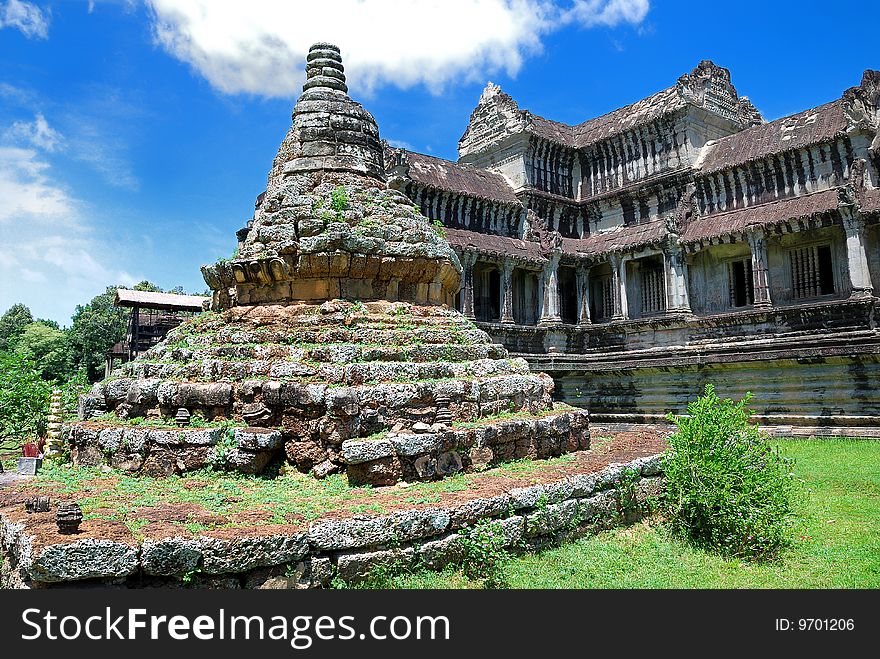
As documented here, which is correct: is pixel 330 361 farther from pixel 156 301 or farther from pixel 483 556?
pixel 156 301

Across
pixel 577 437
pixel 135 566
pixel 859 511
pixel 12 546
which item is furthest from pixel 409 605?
pixel 859 511

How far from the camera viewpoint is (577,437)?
32.7 ft

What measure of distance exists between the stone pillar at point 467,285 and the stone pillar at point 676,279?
7.70m

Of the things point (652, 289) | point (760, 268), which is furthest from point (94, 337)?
point (760, 268)

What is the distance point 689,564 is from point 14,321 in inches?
3159

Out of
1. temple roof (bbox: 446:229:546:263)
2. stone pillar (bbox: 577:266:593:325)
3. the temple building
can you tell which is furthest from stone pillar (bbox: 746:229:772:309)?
temple roof (bbox: 446:229:546:263)

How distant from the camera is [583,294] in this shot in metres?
29.1

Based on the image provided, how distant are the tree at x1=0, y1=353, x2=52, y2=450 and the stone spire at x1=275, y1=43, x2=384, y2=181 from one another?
13270 millimetres

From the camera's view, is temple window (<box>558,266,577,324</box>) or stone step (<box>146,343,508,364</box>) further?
temple window (<box>558,266,577,324</box>)

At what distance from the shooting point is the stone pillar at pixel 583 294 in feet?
94.4

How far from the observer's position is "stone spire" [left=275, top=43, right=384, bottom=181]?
10984 millimetres

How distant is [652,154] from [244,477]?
85.3 ft

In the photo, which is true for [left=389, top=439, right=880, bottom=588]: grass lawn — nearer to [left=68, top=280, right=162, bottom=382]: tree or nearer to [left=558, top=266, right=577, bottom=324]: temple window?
[left=558, top=266, right=577, bottom=324]: temple window

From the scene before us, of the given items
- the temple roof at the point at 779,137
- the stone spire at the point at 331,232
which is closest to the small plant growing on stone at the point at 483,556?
the stone spire at the point at 331,232
